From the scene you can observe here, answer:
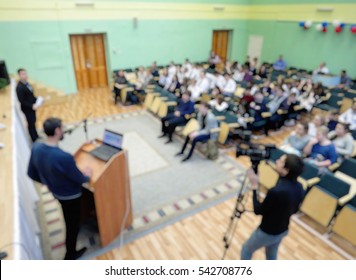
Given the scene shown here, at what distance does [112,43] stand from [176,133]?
19.2 ft

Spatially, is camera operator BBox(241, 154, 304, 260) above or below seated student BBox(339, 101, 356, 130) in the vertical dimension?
above

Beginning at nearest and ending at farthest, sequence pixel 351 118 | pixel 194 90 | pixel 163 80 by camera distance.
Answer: pixel 351 118, pixel 194 90, pixel 163 80

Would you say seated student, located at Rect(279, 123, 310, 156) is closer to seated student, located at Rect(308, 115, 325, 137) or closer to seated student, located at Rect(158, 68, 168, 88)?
seated student, located at Rect(308, 115, 325, 137)

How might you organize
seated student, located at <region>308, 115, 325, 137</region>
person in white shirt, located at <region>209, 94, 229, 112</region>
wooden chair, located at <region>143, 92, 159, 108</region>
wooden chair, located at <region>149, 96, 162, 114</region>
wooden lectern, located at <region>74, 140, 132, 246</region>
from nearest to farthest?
wooden lectern, located at <region>74, 140, 132, 246</region> → seated student, located at <region>308, 115, 325, 137</region> → person in white shirt, located at <region>209, 94, 229, 112</region> → wooden chair, located at <region>149, 96, 162, 114</region> → wooden chair, located at <region>143, 92, 159, 108</region>

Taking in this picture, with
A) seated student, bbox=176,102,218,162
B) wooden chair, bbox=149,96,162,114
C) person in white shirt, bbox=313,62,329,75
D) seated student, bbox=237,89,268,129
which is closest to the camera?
seated student, bbox=176,102,218,162

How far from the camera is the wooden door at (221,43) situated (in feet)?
43.5

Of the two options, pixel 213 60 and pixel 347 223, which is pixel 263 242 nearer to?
pixel 347 223

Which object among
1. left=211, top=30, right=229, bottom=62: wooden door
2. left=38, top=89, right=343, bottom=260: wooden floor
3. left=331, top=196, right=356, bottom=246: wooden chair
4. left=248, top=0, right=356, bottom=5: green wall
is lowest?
left=38, top=89, right=343, bottom=260: wooden floor

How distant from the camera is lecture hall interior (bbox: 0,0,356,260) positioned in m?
2.73

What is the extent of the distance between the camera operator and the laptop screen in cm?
176

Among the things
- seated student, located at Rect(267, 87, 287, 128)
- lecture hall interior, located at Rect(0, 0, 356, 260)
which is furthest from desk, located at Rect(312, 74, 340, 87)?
seated student, located at Rect(267, 87, 287, 128)

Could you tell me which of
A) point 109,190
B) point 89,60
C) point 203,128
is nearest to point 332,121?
point 203,128

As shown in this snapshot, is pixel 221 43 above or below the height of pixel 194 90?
above

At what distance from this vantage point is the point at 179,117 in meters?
6.23
